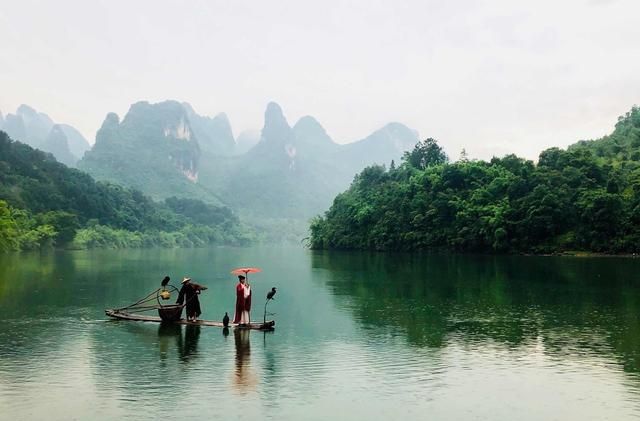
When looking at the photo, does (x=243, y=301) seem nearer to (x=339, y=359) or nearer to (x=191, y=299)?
(x=191, y=299)

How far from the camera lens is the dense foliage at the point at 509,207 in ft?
200

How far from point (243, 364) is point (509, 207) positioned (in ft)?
192

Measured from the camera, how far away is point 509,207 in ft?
225

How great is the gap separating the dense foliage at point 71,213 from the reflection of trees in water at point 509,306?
45.2 metres

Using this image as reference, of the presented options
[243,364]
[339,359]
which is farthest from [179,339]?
[339,359]

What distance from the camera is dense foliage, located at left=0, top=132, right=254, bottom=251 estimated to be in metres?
77.2

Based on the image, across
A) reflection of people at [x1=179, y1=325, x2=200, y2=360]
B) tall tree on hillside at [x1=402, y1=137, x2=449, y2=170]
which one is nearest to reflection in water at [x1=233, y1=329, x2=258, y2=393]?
reflection of people at [x1=179, y1=325, x2=200, y2=360]

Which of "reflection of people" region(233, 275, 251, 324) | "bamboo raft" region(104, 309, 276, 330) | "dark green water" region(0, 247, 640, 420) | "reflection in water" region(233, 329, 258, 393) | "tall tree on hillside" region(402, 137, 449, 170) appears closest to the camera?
"dark green water" region(0, 247, 640, 420)

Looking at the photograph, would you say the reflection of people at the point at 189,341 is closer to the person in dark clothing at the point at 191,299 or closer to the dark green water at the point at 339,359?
the dark green water at the point at 339,359

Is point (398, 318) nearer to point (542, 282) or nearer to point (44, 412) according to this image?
point (44, 412)

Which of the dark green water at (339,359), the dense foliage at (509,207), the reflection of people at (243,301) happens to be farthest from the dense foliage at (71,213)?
the reflection of people at (243,301)

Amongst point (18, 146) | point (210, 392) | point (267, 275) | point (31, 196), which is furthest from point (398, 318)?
point (18, 146)

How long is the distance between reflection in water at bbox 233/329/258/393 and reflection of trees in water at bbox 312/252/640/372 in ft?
14.4

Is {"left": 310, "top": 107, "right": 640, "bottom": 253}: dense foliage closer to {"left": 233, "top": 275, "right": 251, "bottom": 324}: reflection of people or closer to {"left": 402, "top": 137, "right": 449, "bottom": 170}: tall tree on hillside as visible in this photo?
{"left": 402, "top": 137, "right": 449, "bottom": 170}: tall tree on hillside
